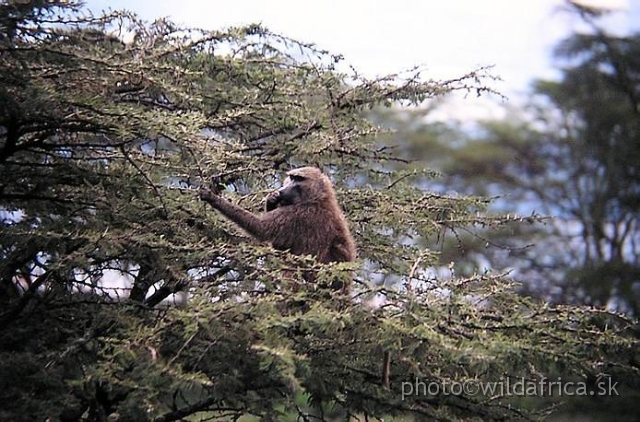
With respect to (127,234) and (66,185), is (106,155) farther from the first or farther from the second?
(127,234)

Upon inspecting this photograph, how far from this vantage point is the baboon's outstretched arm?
4945 millimetres

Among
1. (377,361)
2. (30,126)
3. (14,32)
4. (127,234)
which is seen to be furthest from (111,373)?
(14,32)

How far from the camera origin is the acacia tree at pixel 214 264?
368 cm

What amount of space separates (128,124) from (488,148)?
45.9 feet

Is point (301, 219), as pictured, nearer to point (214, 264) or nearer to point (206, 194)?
point (206, 194)

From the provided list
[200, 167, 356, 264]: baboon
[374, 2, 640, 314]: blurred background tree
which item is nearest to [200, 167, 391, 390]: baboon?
[200, 167, 356, 264]: baboon

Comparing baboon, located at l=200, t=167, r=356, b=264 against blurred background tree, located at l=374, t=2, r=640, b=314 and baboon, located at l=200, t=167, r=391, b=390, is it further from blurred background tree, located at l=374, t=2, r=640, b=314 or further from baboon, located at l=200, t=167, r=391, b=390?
blurred background tree, located at l=374, t=2, r=640, b=314

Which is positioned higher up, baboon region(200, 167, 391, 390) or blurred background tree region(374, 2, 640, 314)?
blurred background tree region(374, 2, 640, 314)

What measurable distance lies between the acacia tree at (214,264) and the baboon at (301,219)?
15 centimetres

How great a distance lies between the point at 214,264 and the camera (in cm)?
457

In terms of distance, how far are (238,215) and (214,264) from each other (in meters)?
0.58

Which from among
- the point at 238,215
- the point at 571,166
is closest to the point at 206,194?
the point at 238,215

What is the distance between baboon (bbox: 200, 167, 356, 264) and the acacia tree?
0.15 m

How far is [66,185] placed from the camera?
5.33 m
